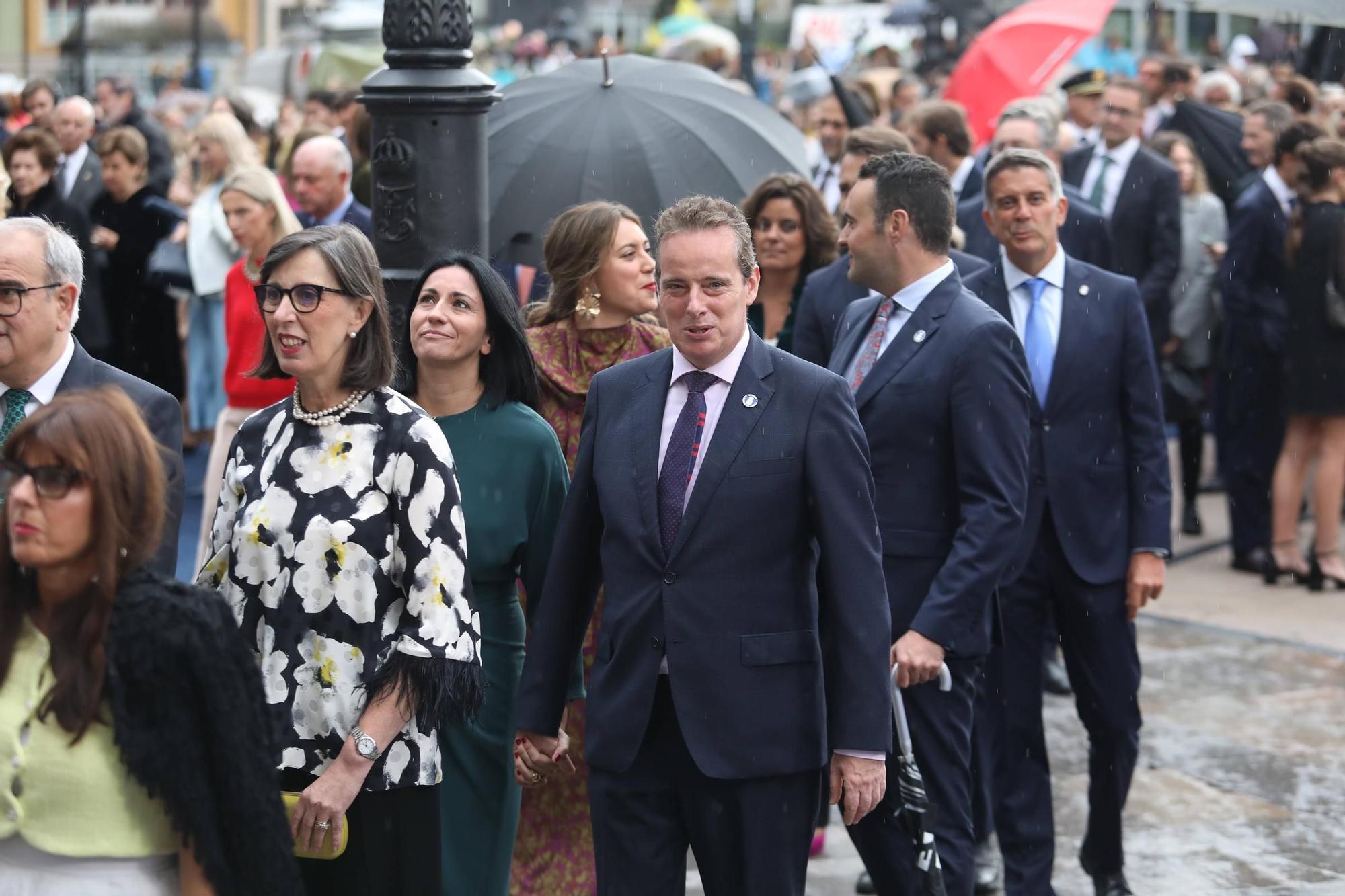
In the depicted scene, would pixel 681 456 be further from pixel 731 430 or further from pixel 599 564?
pixel 599 564

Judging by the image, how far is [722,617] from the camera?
418 cm

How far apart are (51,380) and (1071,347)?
3186mm

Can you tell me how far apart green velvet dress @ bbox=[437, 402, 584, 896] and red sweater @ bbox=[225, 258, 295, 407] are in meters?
2.74

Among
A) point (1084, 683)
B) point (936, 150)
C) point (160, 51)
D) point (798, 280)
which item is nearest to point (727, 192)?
point (798, 280)

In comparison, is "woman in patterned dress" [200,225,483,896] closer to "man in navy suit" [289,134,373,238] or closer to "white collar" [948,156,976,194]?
"man in navy suit" [289,134,373,238]

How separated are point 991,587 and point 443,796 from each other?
5.26ft

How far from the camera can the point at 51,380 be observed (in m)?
4.55

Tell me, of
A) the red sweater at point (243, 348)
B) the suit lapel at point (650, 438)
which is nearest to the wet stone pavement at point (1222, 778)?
the suit lapel at point (650, 438)

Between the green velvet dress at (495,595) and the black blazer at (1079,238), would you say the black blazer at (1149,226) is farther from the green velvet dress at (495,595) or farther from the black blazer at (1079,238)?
the green velvet dress at (495,595)

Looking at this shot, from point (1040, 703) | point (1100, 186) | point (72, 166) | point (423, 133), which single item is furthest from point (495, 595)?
point (72, 166)

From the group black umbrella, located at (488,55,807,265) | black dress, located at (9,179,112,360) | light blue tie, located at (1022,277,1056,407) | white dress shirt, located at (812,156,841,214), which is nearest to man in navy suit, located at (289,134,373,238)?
black umbrella, located at (488,55,807,265)

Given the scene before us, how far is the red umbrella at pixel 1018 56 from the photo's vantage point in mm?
12477

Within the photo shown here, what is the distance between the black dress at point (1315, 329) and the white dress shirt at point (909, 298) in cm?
549

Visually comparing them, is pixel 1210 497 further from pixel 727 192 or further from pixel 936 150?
pixel 727 192
